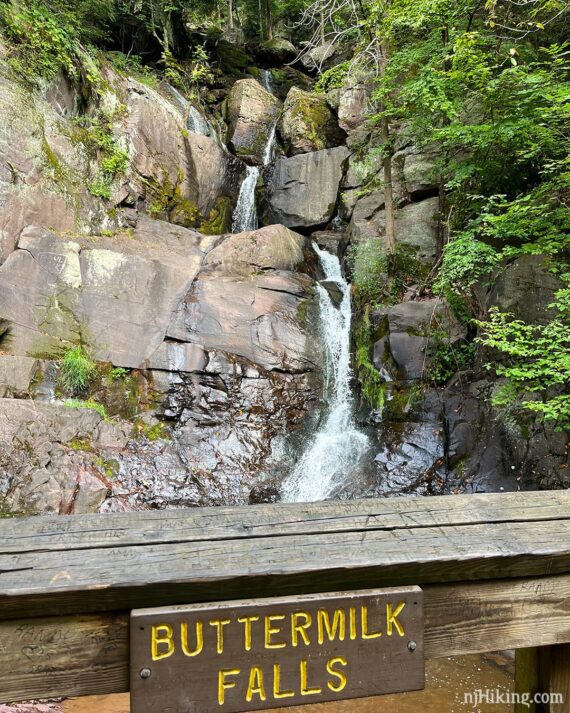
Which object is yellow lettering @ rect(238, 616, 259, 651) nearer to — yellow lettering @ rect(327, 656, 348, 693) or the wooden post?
yellow lettering @ rect(327, 656, 348, 693)

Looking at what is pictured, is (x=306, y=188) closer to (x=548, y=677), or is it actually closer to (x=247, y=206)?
(x=247, y=206)

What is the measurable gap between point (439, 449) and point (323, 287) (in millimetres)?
4751

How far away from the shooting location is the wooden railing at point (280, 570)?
0.98 m

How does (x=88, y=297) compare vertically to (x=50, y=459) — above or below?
above

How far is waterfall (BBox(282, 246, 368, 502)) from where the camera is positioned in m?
7.76

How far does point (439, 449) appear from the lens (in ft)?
25.2

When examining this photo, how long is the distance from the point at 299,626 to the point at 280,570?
121 mm

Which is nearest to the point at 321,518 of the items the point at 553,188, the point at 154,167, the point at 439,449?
the point at 553,188

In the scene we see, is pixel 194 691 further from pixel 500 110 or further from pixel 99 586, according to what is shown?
pixel 500 110

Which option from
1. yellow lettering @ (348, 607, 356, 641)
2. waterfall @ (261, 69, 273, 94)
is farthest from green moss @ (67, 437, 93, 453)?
waterfall @ (261, 69, 273, 94)

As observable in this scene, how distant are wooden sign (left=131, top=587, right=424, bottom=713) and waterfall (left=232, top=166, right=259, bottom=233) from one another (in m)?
13.0

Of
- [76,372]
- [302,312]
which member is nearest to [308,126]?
[302,312]

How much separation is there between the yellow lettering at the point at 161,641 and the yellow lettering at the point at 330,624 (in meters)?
0.30

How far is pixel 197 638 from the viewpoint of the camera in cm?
98
